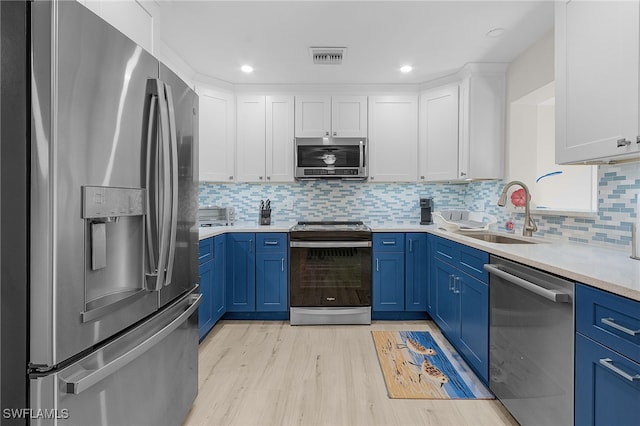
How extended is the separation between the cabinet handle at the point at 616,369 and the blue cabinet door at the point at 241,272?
2697 mm

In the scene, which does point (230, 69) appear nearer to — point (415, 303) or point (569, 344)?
point (415, 303)

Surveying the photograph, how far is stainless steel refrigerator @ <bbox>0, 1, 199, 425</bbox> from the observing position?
92 cm

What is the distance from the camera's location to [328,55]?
2990 millimetres

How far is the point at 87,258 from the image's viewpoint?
1033 millimetres

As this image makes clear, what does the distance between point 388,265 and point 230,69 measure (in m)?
2.43

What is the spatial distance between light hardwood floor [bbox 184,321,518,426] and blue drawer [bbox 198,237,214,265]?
71 centimetres

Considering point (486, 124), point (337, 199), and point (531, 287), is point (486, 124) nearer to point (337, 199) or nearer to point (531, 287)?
point (337, 199)

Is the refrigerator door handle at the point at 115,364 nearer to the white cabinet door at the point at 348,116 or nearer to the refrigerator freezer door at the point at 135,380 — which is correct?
the refrigerator freezer door at the point at 135,380

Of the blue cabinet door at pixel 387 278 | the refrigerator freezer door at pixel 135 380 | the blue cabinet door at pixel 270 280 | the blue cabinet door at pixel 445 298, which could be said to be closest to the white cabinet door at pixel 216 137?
the blue cabinet door at pixel 270 280

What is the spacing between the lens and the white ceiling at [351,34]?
2.29m

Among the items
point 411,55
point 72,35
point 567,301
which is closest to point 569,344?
point 567,301

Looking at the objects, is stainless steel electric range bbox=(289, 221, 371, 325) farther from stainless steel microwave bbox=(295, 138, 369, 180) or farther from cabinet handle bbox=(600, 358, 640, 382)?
cabinet handle bbox=(600, 358, 640, 382)

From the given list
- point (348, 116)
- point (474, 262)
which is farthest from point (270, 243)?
point (474, 262)

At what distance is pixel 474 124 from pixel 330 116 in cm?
143
